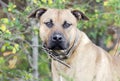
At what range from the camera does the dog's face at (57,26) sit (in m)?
7.52

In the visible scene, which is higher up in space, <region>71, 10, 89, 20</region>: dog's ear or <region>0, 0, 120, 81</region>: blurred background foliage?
<region>71, 10, 89, 20</region>: dog's ear

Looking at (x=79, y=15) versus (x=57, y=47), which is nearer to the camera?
(x=57, y=47)

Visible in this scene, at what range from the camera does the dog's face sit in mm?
7523

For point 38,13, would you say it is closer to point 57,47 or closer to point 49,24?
point 49,24

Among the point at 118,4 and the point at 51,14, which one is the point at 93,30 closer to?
the point at 118,4

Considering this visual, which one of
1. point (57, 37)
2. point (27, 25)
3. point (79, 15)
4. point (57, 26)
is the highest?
point (79, 15)

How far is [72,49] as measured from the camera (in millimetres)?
7598

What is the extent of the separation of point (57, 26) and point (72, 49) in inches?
14.5

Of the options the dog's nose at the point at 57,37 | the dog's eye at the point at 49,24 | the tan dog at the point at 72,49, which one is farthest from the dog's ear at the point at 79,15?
the dog's nose at the point at 57,37

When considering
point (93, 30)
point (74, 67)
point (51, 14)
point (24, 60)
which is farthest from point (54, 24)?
point (24, 60)

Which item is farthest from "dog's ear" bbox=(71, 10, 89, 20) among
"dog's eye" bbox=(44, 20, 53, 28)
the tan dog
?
"dog's eye" bbox=(44, 20, 53, 28)

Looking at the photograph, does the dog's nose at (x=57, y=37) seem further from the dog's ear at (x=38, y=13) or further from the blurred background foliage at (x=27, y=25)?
the blurred background foliage at (x=27, y=25)

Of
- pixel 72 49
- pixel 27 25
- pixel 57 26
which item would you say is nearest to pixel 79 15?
pixel 57 26

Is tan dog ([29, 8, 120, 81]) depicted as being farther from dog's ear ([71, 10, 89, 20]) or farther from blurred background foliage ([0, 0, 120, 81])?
blurred background foliage ([0, 0, 120, 81])
